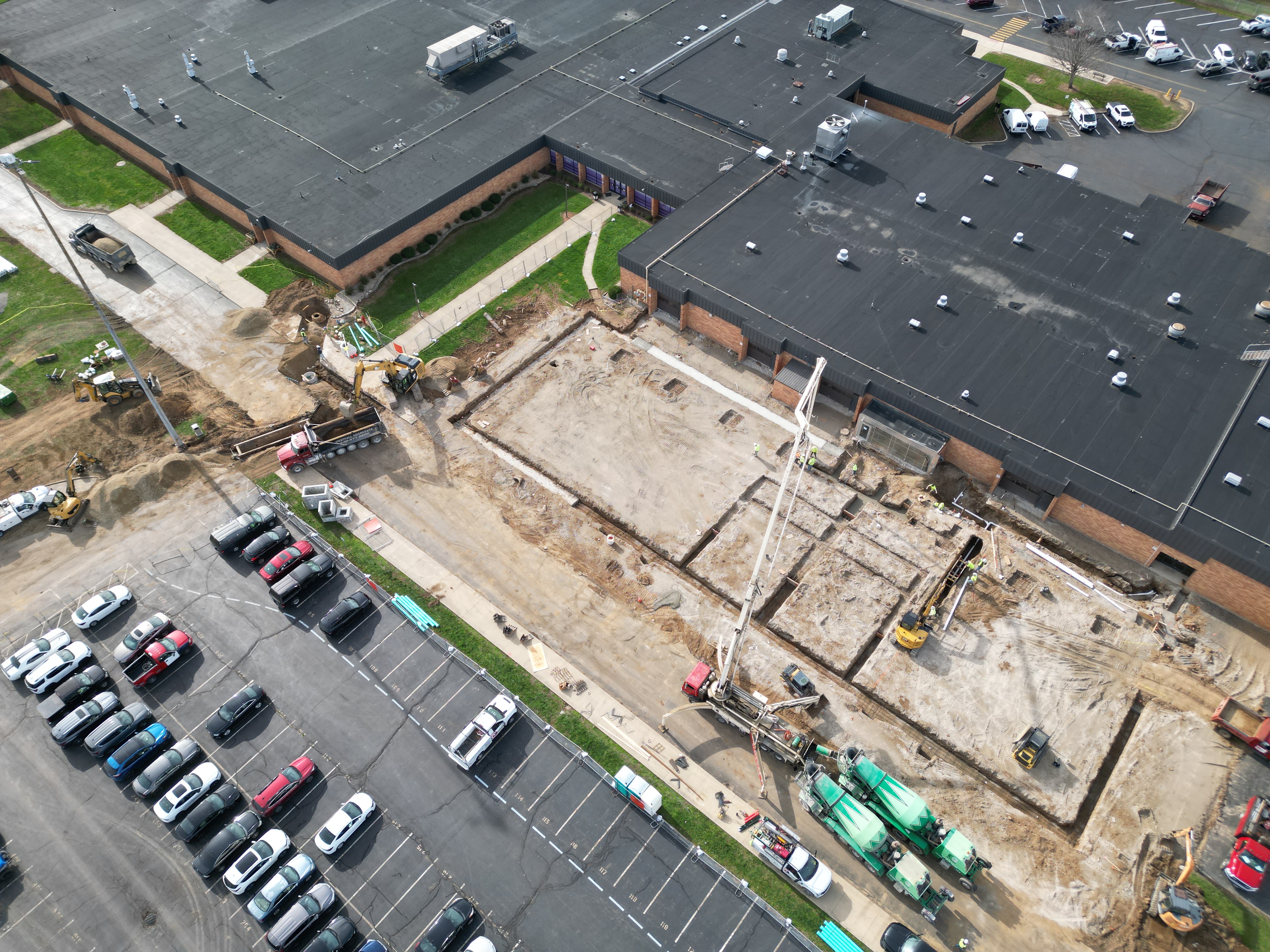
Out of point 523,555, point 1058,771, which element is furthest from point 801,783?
point 523,555

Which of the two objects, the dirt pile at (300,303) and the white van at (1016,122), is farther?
the white van at (1016,122)

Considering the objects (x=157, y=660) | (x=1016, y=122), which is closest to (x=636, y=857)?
(x=157, y=660)

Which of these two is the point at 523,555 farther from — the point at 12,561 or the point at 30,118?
the point at 30,118

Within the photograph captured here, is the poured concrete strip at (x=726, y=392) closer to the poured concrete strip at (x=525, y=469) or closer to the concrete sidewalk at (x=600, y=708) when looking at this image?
the poured concrete strip at (x=525, y=469)

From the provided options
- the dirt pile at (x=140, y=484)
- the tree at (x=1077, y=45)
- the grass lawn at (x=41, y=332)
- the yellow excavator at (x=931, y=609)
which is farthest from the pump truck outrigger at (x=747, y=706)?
the tree at (x=1077, y=45)

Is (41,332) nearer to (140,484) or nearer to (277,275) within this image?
(277,275)

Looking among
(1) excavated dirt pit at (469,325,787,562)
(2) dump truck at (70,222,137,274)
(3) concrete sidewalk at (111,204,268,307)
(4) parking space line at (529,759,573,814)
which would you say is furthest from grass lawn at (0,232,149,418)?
(4) parking space line at (529,759,573,814)
